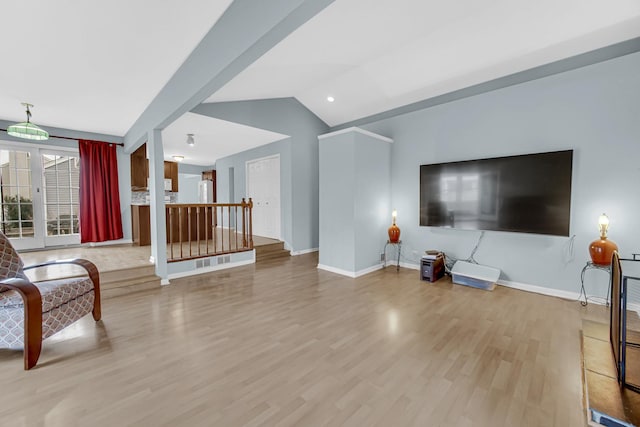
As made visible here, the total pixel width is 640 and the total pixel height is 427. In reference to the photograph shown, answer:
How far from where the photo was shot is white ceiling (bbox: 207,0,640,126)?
2.71 m

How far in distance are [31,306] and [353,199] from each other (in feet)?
12.0

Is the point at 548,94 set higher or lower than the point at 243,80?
lower

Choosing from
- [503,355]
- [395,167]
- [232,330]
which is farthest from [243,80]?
[503,355]

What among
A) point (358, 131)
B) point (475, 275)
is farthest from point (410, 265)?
point (358, 131)

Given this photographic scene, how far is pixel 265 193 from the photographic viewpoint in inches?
260

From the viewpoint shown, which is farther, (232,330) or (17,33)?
(232,330)

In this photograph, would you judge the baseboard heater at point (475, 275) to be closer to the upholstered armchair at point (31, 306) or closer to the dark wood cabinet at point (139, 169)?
the upholstered armchair at point (31, 306)

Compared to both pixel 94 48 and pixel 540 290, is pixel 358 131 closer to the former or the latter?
pixel 94 48

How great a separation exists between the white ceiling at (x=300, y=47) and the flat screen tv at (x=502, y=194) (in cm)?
133

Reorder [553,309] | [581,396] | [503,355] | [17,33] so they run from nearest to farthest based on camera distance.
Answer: [581,396]
[503,355]
[17,33]
[553,309]

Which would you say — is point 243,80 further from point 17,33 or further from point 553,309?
point 553,309

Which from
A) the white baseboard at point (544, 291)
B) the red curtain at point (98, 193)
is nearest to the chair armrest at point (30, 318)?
the red curtain at point (98, 193)

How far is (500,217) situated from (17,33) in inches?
220

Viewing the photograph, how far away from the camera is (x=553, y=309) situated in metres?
2.97
